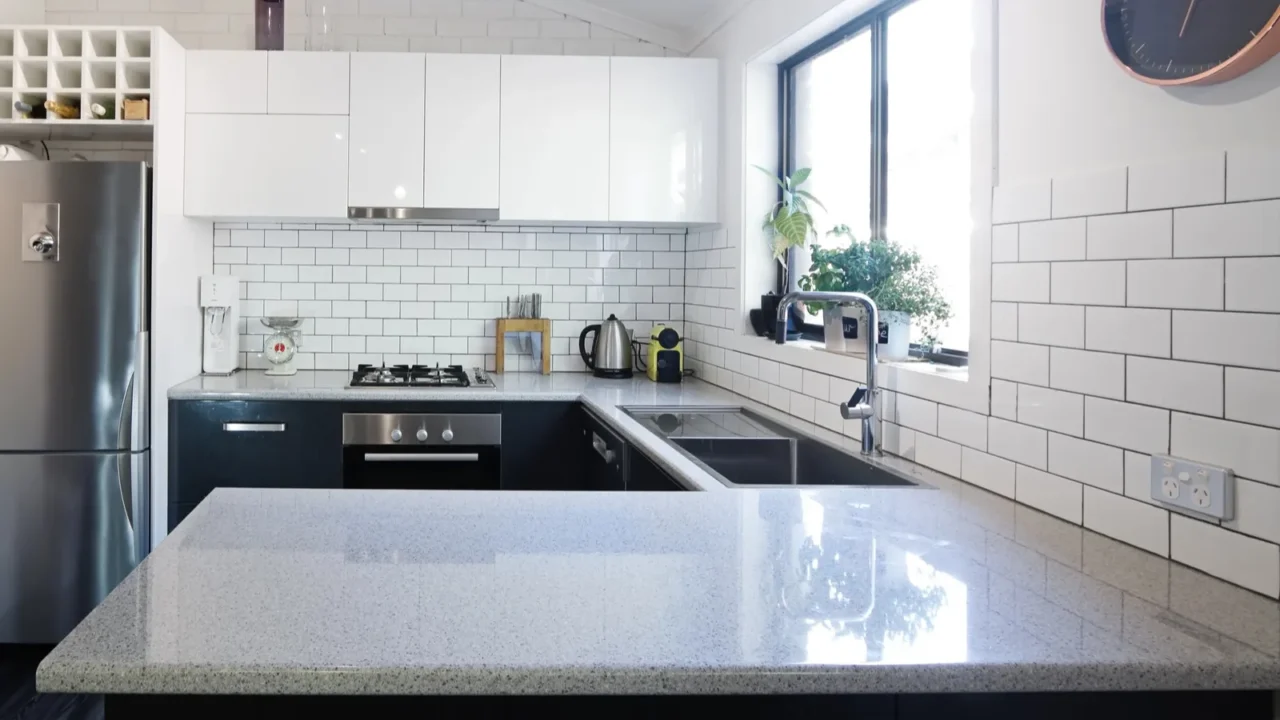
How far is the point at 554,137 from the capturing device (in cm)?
382

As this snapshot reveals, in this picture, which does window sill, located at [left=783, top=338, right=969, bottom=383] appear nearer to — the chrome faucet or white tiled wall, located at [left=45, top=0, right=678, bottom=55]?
the chrome faucet

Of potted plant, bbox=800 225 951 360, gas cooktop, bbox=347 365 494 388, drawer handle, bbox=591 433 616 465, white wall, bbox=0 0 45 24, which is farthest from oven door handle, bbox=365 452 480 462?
white wall, bbox=0 0 45 24

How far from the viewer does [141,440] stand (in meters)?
3.46

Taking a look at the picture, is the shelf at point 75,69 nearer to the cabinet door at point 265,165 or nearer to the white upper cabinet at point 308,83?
the cabinet door at point 265,165

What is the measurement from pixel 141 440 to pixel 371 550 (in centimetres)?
241

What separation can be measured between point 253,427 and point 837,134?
2197mm

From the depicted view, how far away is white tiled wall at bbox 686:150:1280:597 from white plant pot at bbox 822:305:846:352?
2.19 ft

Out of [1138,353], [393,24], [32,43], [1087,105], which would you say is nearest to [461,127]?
[393,24]

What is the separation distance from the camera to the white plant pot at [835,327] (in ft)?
9.17

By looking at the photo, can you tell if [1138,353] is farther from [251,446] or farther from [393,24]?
[393,24]

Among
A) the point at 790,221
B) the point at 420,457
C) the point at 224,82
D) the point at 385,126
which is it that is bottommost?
the point at 420,457

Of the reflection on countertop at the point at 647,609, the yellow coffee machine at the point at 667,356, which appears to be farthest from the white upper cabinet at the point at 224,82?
the reflection on countertop at the point at 647,609

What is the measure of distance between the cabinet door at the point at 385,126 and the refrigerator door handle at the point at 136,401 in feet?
2.93

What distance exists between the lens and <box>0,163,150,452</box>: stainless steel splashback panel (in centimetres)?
338
